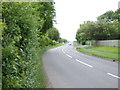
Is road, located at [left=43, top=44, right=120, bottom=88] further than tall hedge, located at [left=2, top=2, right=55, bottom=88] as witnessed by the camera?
Yes

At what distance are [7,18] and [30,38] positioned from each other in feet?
4.45

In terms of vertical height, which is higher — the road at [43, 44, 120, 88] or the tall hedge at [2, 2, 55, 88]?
the tall hedge at [2, 2, 55, 88]

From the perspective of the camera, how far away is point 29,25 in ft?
12.2

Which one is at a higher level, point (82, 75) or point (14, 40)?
point (14, 40)

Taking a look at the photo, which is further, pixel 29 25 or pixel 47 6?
pixel 47 6

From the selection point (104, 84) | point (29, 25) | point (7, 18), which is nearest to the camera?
point (7, 18)

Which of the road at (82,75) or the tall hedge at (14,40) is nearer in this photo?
the tall hedge at (14,40)

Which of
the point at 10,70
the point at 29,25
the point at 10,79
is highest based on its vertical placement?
the point at 29,25

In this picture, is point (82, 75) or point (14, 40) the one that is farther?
point (82, 75)

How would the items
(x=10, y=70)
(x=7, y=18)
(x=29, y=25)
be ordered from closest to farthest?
1. (x=10, y=70)
2. (x=7, y=18)
3. (x=29, y=25)

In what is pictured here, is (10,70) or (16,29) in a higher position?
(16,29)

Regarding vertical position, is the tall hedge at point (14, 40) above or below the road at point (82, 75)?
above

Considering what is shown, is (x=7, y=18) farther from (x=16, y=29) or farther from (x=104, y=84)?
(x=104, y=84)

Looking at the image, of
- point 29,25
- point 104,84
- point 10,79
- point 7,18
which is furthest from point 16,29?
point 104,84
